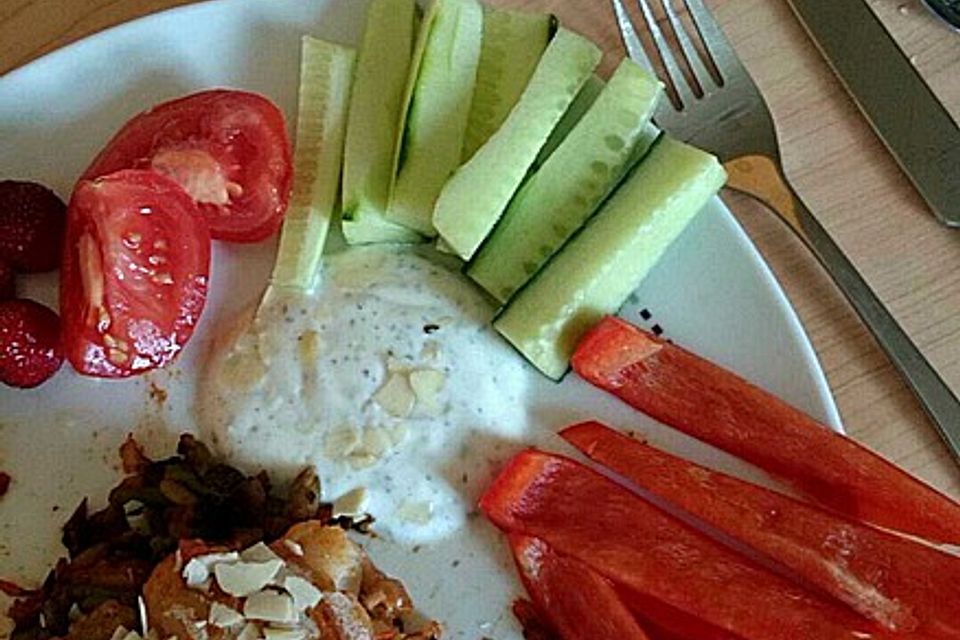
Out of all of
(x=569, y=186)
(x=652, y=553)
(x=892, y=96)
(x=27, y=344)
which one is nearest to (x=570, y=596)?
(x=652, y=553)

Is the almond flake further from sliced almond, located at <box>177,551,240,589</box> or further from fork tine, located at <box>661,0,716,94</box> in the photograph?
fork tine, located at <box>661,0,716,94</box>

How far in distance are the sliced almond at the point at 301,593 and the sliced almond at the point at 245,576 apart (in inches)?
Result: 0.8

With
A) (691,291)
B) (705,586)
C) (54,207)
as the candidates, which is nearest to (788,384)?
(691,291)

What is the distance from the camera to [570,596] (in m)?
1.83

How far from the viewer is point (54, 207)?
6.36 ft

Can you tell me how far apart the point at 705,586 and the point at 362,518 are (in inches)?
16.6

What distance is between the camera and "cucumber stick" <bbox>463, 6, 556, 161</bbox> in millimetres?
1976

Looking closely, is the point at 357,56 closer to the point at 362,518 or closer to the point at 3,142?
the point at 3,142

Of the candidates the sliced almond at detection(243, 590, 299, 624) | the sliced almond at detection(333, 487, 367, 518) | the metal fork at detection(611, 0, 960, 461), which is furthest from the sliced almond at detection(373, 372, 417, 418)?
the metal fork at detection(611, 0, 960, 461)

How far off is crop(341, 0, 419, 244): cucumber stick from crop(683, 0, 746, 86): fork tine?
40 centimetres

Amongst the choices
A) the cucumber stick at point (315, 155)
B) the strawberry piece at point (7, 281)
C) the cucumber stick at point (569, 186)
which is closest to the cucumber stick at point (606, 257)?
the cucumber stick at point (569, 186)

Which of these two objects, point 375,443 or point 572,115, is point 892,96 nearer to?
point 572,115

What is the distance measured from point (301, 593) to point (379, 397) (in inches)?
12.1

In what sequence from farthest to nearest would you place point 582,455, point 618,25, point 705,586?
1. point 618,25
2. point 582,455
3. point 705,586
